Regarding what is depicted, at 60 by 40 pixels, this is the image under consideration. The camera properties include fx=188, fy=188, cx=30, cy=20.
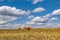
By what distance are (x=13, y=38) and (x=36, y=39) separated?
4.18ft

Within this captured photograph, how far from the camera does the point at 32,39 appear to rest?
919 cm

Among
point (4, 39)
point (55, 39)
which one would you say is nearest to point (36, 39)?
point (55, 39)

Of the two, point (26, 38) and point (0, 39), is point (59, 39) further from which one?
point (0, 39)

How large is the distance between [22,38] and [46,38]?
1.24 metres

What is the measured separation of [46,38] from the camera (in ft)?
30.4

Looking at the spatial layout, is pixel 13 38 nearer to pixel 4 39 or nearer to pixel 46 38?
pixel 4 39

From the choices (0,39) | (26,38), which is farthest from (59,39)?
(0,39)

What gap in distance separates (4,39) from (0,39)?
0.69ft

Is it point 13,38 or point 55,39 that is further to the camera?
point 13,38

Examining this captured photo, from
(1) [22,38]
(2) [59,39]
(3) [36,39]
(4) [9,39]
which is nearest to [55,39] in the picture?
(2) [59,39]

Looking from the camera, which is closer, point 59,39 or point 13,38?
point 59,39

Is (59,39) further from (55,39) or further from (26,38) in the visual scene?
(26,38)

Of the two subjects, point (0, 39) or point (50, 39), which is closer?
point (50, 39)

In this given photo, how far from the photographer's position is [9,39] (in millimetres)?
9734
